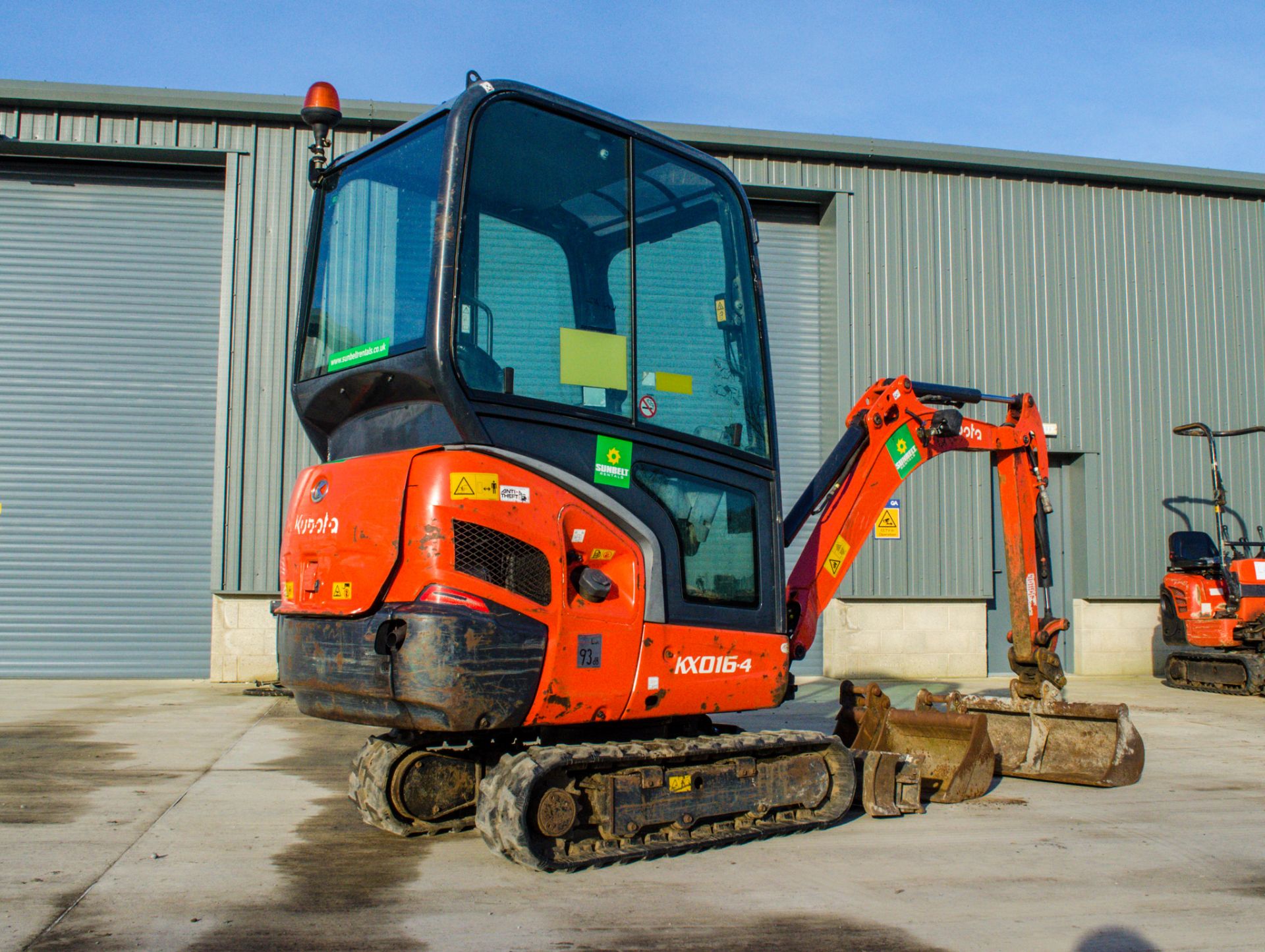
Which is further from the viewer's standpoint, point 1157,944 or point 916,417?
point 916,417

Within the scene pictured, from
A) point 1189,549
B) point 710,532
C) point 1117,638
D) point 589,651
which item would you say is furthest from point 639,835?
point 1117,638

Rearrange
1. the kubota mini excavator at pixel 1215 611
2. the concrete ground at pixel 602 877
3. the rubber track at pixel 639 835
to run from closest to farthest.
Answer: the concrete ground at pixel 602 877, the rubber track at pixel 639 835, the kubota mini excavator at pixel 1215 611

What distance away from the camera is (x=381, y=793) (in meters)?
5.19

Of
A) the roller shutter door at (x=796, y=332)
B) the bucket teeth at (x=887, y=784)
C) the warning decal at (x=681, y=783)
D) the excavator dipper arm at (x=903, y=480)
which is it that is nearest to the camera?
the warning decal at (x=681, y=783)

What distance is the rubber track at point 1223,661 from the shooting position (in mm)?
12516

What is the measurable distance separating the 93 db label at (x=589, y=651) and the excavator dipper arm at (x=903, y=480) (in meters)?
1.66

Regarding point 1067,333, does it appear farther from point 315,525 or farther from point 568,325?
point 315,525

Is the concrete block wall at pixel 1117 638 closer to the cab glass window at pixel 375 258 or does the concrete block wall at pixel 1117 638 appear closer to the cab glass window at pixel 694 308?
the cab glass window at pixel 694 308

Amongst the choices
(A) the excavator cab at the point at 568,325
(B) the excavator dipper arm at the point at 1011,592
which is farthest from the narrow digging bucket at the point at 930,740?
(A) the excavator cab at the point at 568,325

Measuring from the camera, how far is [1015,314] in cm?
1480

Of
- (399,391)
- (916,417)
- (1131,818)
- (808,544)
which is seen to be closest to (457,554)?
(399,391)

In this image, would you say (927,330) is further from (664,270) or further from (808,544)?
Result: (664,270)

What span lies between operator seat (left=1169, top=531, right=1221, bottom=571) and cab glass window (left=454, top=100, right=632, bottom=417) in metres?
11.5

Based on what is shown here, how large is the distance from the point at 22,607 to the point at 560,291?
1111cm
